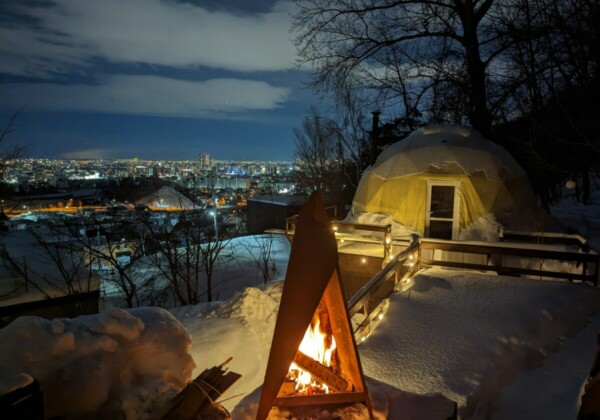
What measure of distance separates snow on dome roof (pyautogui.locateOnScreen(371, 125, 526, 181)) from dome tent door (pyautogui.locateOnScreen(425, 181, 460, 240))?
24.8 inches

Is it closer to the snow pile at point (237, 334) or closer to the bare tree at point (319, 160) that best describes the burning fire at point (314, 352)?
the snow pile at point (237, 334)

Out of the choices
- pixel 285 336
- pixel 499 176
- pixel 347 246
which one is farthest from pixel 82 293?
pixel 499 176

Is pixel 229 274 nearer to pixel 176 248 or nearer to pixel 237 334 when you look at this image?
pixel 176 248

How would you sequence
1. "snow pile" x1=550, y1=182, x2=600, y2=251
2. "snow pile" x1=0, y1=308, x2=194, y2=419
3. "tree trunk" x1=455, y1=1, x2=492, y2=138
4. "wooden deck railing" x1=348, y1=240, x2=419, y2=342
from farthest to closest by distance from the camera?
"tree trunk" x1=455, y1=1, x2=492, y2=138 < "snow pile" x1=550, y1=182, x2=600, y2=251 < "wooden deck railing" x1=348, y1=240, x2=419, y2=342 < "snow pile" x1=0, y1=308, x2=194, y2=419

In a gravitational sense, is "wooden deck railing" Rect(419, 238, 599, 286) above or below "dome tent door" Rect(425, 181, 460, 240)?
below

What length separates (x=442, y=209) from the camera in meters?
11.0

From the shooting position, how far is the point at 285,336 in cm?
233

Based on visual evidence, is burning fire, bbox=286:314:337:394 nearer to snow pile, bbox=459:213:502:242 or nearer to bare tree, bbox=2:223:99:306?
snow pile, bbox=459:213:502:242

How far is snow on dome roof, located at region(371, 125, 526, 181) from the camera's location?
10.3 meters

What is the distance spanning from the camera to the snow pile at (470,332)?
3.66 m

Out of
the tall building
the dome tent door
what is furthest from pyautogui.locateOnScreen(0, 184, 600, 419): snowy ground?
the tall building

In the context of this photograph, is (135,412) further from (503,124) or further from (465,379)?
(503,124)

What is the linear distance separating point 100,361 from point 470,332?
4.41 metres

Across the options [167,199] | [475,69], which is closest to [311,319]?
[167,199]
